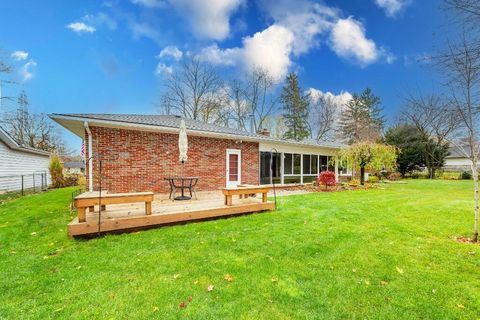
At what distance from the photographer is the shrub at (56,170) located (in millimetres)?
16016

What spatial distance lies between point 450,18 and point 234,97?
24602 millimetres

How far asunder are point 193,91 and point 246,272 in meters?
25.1

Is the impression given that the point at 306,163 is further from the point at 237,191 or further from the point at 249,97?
the point at 249,97

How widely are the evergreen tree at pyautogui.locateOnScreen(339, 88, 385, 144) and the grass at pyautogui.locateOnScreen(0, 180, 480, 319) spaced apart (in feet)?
103

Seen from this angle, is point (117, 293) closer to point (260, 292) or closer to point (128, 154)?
point (260, 292)

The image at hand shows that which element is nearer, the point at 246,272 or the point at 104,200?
the point at 246,272

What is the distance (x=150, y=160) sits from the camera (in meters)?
9.56

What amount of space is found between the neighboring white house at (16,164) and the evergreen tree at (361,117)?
3484cm

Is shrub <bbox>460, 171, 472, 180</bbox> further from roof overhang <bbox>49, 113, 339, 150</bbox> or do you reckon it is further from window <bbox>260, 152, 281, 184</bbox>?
roof overhang <bbox>49, 113, 339, 150</bbox>

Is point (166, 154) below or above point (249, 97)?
below

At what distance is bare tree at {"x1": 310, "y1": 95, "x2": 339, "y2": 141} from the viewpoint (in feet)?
107

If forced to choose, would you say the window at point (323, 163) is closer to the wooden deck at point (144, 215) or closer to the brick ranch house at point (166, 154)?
the brick ranch house at point (166, 154)

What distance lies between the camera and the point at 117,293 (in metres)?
2.77

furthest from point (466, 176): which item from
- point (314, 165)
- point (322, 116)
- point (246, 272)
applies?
point (246, 272)
